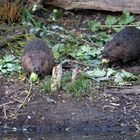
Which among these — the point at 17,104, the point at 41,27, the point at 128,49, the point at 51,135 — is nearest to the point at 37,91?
Result: the point at 17,104

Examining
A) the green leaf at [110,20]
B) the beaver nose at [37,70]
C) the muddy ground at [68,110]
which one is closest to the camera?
the muddy ground at [68,110]

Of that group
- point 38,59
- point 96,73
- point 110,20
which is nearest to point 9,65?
point 38,59

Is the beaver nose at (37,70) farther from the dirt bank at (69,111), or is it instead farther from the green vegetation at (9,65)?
the green vegetation at (9,65)

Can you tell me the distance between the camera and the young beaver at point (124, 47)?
11453mm

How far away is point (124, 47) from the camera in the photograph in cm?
1158

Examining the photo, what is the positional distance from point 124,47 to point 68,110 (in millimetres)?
1963

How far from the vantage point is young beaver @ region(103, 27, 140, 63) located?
1145 centimetres

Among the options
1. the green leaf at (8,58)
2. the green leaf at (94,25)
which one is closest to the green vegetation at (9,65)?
the green leaf at (8,58)

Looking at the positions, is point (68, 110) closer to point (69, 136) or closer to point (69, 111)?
point (69, 111)

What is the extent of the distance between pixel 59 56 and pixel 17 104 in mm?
1922

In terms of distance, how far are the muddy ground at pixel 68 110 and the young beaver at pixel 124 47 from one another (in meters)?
0.90

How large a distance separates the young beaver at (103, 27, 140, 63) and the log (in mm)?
1858

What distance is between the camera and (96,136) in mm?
9469

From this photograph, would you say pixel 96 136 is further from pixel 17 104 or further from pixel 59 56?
pixel 59 56
